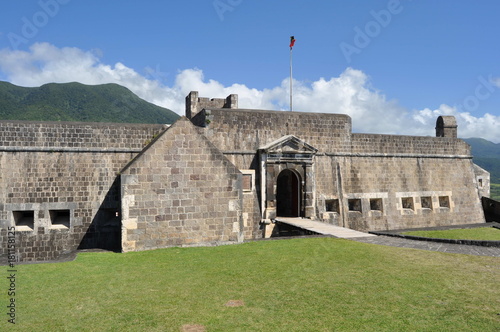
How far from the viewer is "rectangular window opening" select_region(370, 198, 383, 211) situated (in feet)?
66.1

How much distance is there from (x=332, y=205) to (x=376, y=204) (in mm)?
2756

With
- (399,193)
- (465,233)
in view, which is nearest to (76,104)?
(399,193)

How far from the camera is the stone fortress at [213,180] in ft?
40.9

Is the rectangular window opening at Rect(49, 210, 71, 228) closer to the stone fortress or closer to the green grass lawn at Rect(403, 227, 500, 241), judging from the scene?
the stone fortress

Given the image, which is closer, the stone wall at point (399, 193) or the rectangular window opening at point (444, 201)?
the stone wall at point (399, 193)

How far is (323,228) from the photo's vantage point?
14.7 metres

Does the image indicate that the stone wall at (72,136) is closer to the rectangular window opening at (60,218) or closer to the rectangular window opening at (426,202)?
the rectangular window opening at (60,218)

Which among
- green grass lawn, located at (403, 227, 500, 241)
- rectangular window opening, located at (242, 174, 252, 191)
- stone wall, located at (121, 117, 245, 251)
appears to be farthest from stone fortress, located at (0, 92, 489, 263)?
green grass lawn, located at (403, 227, 500, 241)

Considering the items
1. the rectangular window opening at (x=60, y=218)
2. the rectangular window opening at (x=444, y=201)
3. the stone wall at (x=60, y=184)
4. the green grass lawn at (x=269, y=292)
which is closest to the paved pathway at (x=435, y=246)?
the green grass lawn at (x=269, y=292)

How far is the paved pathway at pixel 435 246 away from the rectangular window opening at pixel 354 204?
7171mm

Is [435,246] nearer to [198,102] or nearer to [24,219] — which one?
[24,219]

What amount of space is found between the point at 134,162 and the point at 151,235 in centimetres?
235

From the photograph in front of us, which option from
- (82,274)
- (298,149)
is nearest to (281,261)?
(82,274)

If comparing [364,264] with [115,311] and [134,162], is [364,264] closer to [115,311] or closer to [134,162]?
[115,311]
